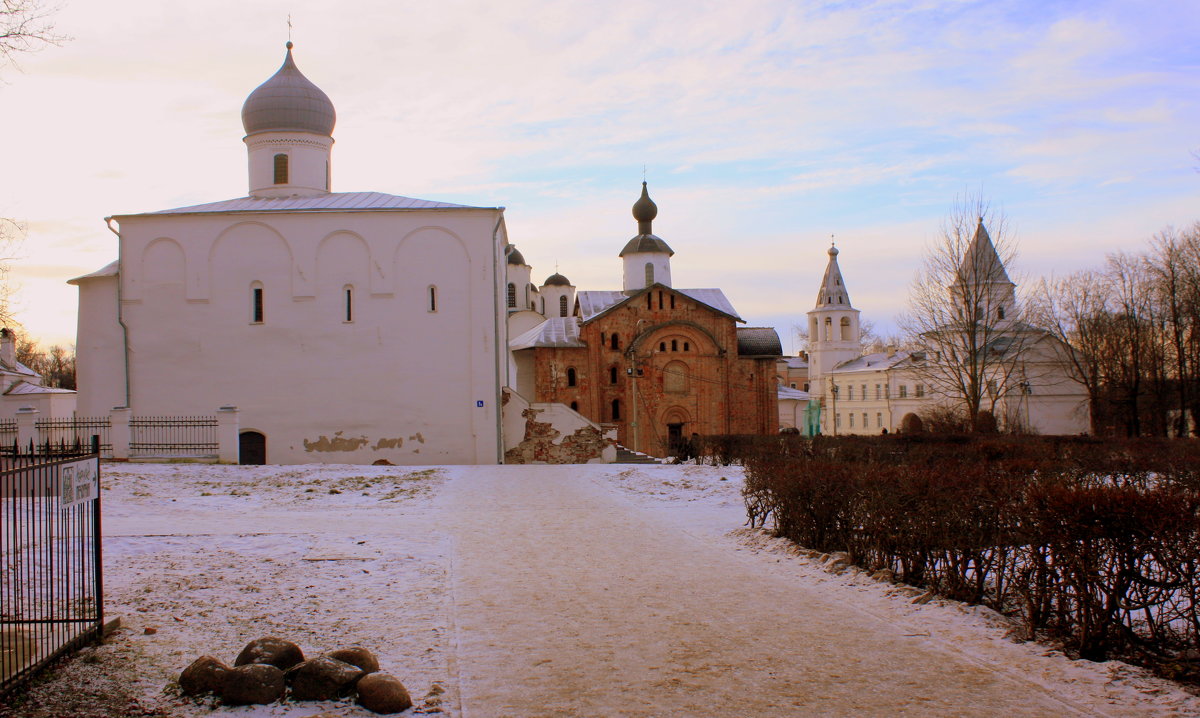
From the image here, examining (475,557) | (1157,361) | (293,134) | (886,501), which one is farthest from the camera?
(1157,361)

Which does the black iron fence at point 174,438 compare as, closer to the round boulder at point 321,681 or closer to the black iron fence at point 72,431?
the black iron fence at point 72,431

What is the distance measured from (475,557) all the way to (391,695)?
4.51m

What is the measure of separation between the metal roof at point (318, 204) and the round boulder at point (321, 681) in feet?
70.8

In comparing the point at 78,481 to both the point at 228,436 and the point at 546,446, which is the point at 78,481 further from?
the point at 546,446

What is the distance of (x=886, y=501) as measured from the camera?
24.2 ft

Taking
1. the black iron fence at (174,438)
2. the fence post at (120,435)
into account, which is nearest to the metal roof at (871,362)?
the black iron fence at (174,438)

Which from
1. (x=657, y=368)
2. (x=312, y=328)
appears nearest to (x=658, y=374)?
(x=657, y=368)

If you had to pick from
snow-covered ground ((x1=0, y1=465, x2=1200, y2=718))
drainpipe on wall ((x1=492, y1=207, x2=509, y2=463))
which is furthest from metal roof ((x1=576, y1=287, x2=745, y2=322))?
snow-covered ground ((x1=0, y1=465, x2=1200, y2=718))

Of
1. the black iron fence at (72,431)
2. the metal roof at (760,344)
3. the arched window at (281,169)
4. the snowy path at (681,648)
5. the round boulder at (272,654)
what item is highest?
the arched window at (281,169)

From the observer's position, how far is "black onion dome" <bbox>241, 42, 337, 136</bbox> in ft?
91.3

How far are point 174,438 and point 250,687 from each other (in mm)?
20643

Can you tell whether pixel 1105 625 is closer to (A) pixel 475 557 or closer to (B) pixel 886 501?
(B) pixel 886 501

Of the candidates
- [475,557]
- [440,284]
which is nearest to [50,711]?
[475,557]

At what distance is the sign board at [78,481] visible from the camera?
530 cm
